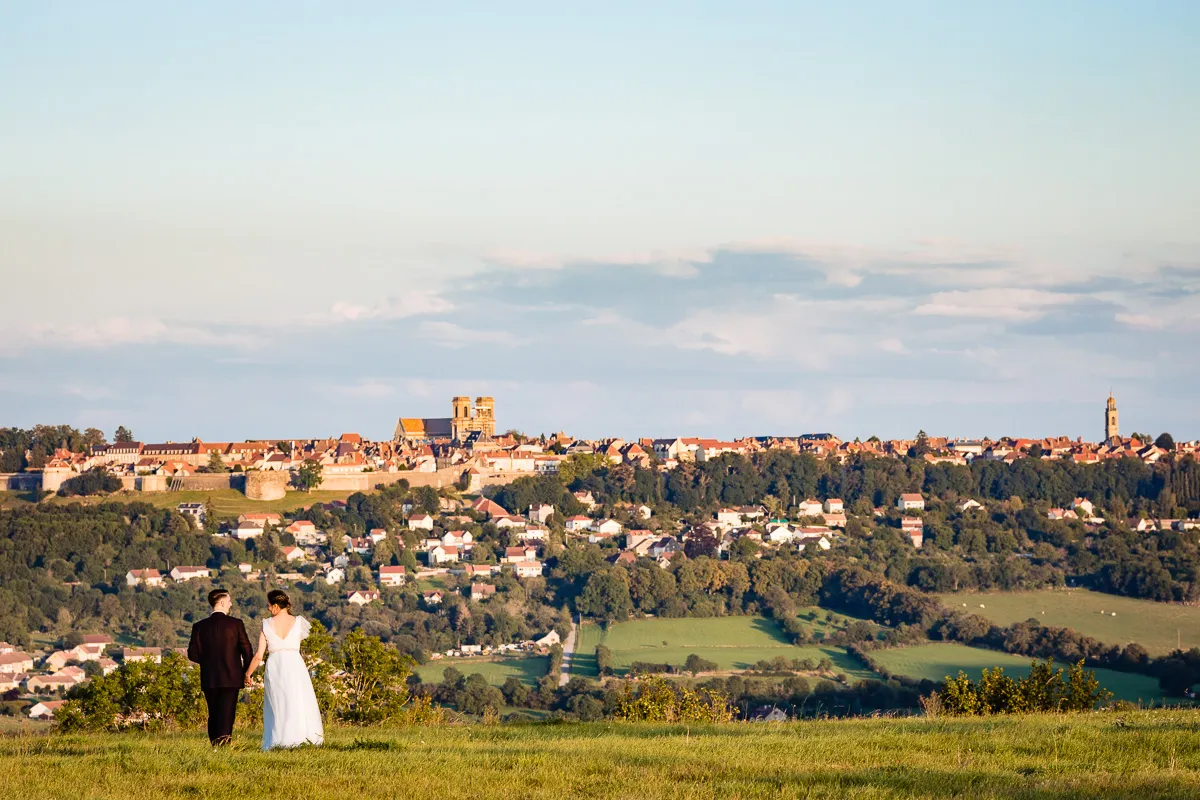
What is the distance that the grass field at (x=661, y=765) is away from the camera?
28.7 ft

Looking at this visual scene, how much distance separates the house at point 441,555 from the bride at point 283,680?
84579mm

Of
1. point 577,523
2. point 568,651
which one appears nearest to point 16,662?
point 568,651

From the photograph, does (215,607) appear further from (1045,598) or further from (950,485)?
(950,485)

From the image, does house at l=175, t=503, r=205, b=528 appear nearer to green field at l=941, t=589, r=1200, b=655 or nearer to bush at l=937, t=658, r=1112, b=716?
green field at l=941, t=589, r=1200, b=655

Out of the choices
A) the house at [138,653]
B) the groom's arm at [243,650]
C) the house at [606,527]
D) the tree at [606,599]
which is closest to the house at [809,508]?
the house at [606,527]

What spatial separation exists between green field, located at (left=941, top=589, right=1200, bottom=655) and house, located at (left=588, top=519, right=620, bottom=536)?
28.2 m

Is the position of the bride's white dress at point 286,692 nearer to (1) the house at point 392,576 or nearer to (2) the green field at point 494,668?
(2) the green field at point 494,668

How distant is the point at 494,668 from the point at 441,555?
28715 mm

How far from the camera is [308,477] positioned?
108125 millimetres

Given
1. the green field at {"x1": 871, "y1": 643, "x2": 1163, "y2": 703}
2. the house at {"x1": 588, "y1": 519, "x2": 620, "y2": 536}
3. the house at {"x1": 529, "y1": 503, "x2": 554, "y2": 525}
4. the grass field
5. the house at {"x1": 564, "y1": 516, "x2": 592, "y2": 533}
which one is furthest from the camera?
the house at {"x1": 529, "y1": 503, "x2": 554, "y2": 525}

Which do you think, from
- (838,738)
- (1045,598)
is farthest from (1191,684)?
(838,738)

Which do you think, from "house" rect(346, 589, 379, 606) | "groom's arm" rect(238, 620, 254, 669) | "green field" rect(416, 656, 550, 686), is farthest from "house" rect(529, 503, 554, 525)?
"groom's arm" rect(238, 620, 254, 669)

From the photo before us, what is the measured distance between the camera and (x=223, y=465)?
113m

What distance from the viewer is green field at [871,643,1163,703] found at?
5544 centimetres
